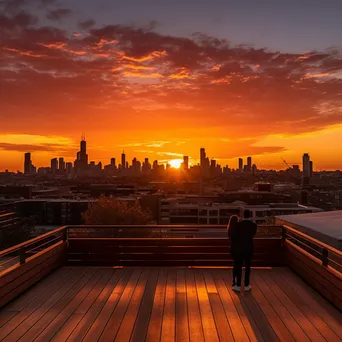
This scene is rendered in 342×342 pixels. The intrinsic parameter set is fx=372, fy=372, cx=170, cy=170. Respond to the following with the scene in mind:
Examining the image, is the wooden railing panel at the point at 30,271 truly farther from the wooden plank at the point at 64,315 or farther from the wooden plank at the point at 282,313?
the wooden plank at the point at 282,313

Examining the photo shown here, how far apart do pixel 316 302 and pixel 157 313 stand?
2.79 meters

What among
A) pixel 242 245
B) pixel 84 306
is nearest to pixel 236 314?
pixel 242 245

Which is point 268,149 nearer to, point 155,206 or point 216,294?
point 155,206

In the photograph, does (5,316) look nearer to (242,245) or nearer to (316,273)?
(242,245)

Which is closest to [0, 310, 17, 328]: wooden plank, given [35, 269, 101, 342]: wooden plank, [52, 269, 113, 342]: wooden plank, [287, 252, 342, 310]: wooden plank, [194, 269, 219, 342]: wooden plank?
[35, 269, 101, 342]: wooden plank

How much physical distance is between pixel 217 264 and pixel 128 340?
4446 millimetres

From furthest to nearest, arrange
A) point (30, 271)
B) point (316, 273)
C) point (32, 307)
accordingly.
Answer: point (30, 271), point (316, 273), point (32, 307)

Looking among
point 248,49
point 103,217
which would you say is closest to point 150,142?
point 103,217

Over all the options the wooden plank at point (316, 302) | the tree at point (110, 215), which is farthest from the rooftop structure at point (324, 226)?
the tree at point (110, 215)

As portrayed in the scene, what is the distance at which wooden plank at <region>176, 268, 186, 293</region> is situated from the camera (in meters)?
7.16

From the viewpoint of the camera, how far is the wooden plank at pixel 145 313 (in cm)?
510

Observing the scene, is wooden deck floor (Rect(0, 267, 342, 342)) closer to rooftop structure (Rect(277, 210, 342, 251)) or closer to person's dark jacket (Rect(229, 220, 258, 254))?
person's dark jacket (Rect(229, 220, 258, 254))

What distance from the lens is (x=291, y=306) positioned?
248 inches

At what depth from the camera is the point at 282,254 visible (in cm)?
912
